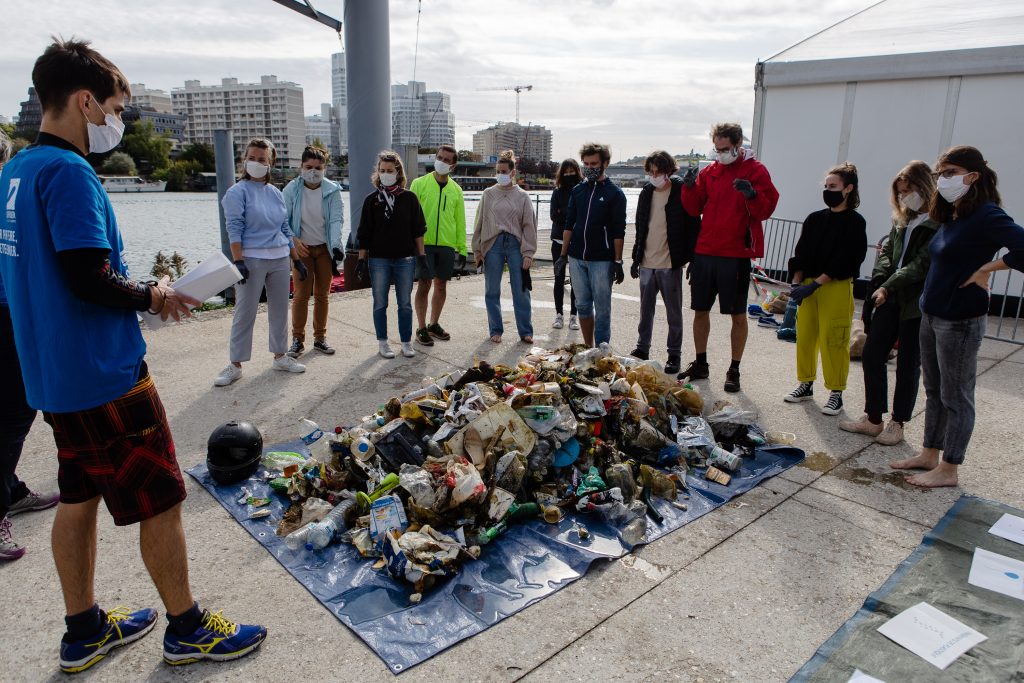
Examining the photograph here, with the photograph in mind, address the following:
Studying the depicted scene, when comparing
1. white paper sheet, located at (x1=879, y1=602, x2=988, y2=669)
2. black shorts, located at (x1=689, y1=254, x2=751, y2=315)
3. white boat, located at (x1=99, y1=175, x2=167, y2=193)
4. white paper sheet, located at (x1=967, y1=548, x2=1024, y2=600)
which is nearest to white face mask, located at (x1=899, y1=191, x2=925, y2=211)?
black shorts, located at (x1=689, y1=254, x2=751, y2=315)

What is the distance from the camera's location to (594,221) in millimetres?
6258

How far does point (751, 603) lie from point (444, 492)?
1.59 m

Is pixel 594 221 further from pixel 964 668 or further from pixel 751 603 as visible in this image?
pixel 964 668

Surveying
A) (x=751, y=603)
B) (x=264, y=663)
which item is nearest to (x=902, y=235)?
(x=751, y=603)

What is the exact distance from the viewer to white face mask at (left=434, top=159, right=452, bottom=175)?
22.8 ft

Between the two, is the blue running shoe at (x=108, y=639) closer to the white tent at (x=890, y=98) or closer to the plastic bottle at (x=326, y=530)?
the plastic bottle at (x=326, y=530)

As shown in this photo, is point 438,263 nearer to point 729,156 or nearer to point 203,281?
point 729,156

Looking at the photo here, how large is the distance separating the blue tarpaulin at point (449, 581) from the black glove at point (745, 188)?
268 centimetres

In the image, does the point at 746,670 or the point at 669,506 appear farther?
the point at 669,506

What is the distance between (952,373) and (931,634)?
1.79m

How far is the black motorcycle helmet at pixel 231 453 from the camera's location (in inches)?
155

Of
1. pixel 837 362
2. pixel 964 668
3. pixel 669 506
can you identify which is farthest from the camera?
pixel 837 362

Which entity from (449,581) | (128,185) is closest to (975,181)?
(449,581)

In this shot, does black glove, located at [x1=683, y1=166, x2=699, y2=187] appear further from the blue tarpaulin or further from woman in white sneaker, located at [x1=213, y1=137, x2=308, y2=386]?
woman in white sneaker, located at [x1=213, y1=137, x2=308, y2=386]
